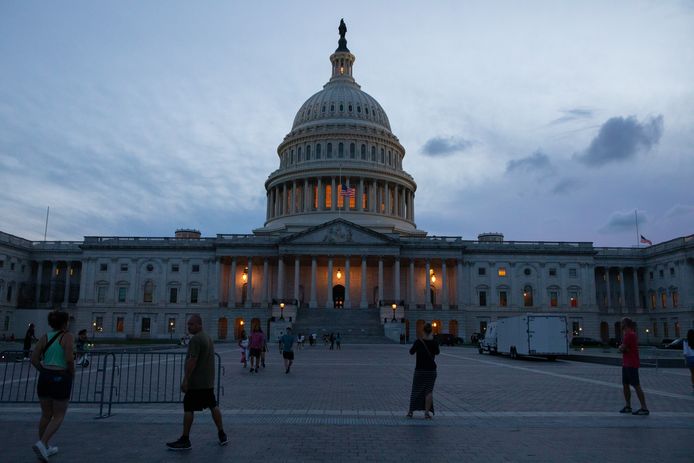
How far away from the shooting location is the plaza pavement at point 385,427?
10.6m

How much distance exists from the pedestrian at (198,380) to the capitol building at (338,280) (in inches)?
2735

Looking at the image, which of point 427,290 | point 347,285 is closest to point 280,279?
point 347,285

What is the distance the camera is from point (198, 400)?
37.0ft

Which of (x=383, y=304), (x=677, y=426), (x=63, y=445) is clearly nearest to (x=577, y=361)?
(x=677, y=426)

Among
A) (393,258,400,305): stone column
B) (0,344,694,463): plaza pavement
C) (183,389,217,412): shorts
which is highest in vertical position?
(393,258,400,305): stone column

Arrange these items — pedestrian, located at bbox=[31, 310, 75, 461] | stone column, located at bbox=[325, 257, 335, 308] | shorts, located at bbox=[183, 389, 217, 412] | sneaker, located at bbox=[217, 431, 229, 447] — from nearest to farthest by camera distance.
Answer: pedestrian, located at bbox=[31, 310, 75, 461]
shorts, located at bbox=[183, 389, 217, 412]
sneaker, located at bbox=[217, 431, 229, 447]
stone column, located at bbox=[325, 257, 335, 308]

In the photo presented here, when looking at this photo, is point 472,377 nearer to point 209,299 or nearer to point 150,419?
point 150,419

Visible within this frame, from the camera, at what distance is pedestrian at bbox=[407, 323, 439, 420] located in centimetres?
1459

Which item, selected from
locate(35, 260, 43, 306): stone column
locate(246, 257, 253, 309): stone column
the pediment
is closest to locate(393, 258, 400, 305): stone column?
the pediment

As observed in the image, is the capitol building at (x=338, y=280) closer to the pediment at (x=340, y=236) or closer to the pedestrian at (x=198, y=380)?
the pediment at (x=340, y=236)

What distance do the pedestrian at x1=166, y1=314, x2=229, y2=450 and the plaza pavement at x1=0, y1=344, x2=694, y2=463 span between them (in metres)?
0.63

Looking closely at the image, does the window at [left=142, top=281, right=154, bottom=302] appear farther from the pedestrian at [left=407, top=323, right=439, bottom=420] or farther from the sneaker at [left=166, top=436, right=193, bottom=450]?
the sneaker at [left=166, top=436, right=193, bottom=450]

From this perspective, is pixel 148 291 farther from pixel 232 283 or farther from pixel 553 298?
pixel 553 298

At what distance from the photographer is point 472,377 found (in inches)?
1044
